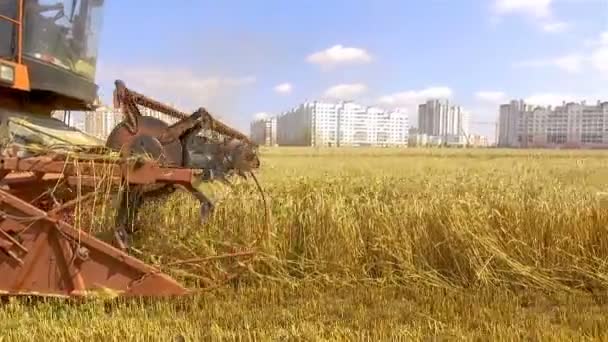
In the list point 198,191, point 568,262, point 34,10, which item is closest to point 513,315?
point 568,262

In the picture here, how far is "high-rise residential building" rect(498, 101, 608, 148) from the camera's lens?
5747cm

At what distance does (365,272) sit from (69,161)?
2.16 metres

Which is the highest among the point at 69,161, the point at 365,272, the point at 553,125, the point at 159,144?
the point at 553,125

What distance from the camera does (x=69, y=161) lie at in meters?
3.50

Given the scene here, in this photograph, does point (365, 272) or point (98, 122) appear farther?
point (98, 122)

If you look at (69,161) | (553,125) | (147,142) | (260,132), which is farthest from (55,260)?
(553,125)

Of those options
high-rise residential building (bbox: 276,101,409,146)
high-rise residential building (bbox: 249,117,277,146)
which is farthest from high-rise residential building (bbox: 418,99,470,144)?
high-rise residential building (bbox: 249,117,277,146)

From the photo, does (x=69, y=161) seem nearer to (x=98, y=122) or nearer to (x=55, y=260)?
(x=55, y=260)

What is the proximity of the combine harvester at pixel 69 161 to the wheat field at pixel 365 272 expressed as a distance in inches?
7.0

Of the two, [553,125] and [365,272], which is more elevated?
[553,125]

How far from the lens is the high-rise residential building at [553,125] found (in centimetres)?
5747

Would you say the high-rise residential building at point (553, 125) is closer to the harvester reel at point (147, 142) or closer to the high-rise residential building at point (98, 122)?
the high-rise residential building at point (98, 122)

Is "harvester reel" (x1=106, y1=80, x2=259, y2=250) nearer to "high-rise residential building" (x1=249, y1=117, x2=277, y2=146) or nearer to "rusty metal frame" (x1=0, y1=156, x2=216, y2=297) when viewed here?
"rusty metal frame" (x1=0, y1=156, x2=216, y2=297)

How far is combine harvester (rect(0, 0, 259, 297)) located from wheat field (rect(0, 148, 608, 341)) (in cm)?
18
